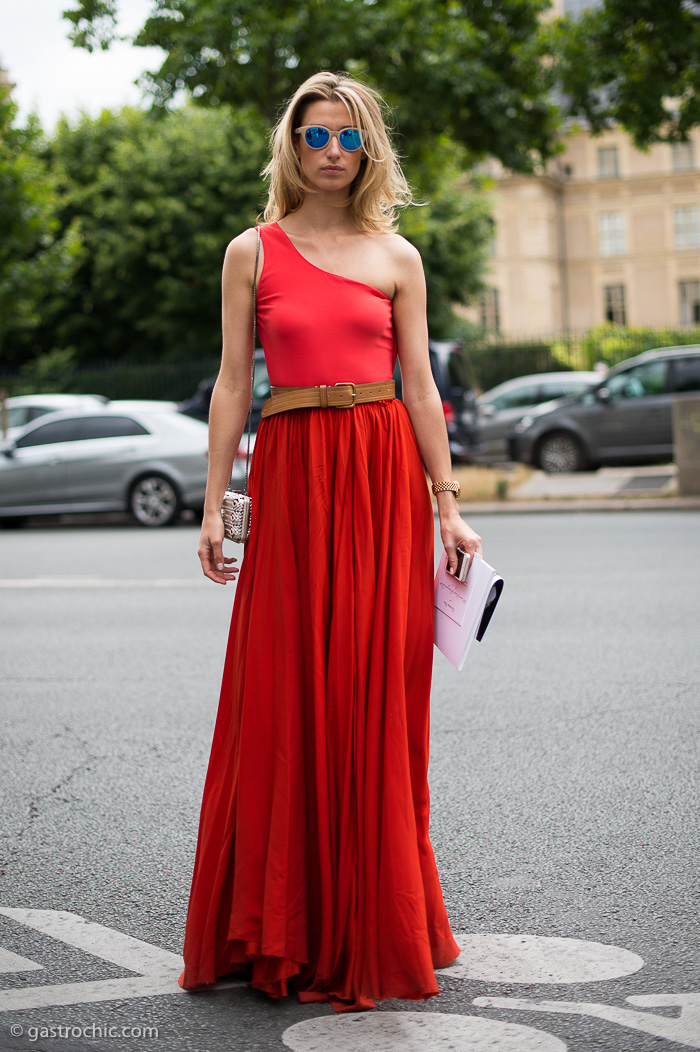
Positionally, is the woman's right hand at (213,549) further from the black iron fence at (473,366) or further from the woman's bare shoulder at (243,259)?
the black iron fence at (473,366)

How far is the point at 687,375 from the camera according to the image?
17047 mm

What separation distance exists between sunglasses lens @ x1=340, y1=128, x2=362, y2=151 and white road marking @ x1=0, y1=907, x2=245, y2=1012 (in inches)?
76.1

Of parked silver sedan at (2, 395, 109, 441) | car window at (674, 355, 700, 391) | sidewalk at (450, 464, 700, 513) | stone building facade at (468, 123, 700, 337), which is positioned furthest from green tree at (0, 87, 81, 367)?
stone building facade at (468, 123, 700, 337)

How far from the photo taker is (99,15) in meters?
17.6

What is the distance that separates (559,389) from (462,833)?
1849cm

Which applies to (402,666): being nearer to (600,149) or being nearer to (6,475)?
(6,475)

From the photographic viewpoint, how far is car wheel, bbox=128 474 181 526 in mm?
14039

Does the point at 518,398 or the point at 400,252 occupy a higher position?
the point at 518,398

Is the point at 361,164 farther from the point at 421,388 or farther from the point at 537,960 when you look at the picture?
the point at 537,960

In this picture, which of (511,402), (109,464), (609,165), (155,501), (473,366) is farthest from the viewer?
(609,165)

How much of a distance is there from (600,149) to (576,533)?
5983 cm

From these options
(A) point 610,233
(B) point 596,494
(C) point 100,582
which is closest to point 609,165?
(A) point 610,233

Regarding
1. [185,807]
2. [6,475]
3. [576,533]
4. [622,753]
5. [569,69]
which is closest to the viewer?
[185,807]

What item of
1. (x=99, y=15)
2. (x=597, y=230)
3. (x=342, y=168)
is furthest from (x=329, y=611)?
(x=597, y=230)
